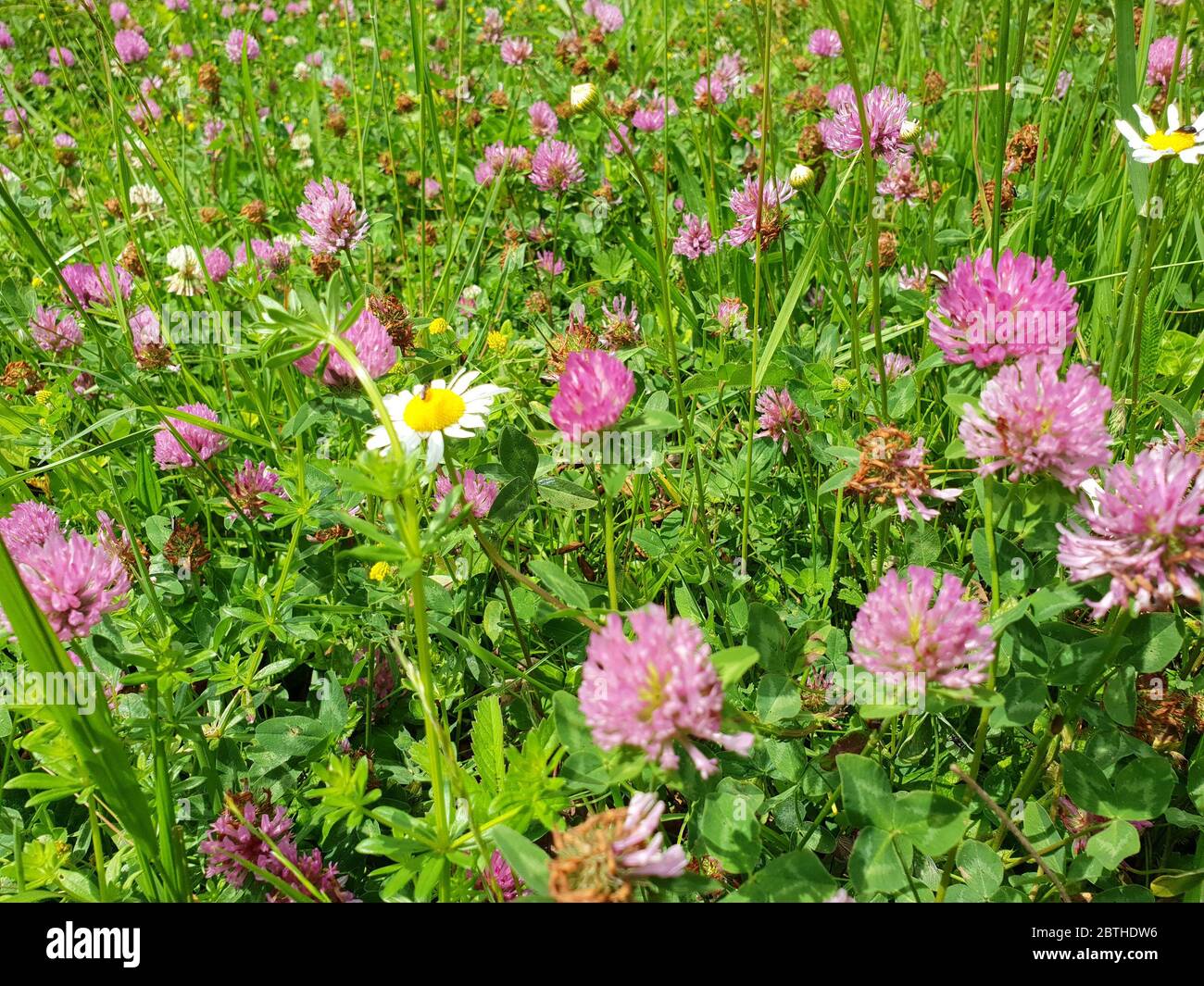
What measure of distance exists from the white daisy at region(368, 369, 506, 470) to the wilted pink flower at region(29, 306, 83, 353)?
4.32 ft

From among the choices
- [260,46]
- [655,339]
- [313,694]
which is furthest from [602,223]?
[260,46]

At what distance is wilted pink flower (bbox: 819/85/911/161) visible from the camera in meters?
1.82

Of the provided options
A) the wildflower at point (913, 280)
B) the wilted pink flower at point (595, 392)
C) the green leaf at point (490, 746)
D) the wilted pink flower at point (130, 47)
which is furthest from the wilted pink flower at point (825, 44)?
the green leaf at point (490, 746)

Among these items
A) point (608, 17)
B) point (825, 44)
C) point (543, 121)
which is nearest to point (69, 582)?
point (543, 121)

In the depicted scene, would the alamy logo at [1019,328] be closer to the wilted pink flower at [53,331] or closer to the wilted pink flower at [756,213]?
the wilted pink flower at [756,213]

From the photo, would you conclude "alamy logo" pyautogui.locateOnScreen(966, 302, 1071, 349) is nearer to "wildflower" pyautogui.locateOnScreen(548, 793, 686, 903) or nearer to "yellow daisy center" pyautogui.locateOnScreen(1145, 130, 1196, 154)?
"yellow daisy center" pyautogui.locateOnScreen(1145, 130, 1196, 154)

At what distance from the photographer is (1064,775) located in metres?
1.17

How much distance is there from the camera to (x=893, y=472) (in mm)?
1178

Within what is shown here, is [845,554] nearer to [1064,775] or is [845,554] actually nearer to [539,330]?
[1064,775]

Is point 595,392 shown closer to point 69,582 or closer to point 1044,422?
point 1044,422

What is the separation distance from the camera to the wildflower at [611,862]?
2.60 ft

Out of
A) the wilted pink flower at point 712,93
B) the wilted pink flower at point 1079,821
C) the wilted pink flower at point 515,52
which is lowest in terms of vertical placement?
the wilted pink flower at point 1079,821
